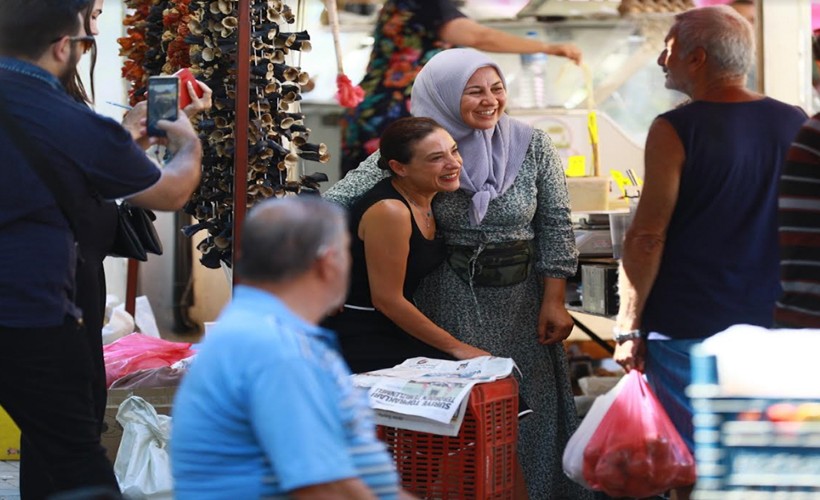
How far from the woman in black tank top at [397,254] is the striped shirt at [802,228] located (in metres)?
1.15

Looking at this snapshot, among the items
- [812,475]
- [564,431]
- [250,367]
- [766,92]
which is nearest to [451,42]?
[766,92]

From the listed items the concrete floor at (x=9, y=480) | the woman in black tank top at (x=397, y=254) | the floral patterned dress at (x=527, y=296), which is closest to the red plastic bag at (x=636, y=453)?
the woman in black tank top at (x=397, y=254)

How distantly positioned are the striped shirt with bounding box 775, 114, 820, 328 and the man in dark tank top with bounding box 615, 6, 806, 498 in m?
0.17

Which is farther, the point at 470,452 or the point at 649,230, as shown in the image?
the point at 470,452

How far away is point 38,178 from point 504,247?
1.74m

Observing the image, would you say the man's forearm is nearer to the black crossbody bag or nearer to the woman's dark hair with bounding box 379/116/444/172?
the woman's dark hair with bounding box 379/116/444/172

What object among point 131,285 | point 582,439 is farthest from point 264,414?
point 131,285

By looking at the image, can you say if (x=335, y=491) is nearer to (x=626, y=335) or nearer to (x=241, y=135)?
(x=626, y=335)

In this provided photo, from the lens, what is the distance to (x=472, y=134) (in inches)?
166

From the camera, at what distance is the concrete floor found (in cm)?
474

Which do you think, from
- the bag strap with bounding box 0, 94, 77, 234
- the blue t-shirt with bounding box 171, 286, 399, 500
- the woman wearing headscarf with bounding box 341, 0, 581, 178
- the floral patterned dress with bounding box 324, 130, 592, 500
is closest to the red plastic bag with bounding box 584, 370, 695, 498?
the floral patterned dress with bounding box 324, 130, 592, 500

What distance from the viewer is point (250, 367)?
6.53 feet

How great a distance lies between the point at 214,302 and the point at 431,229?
13.0 feet

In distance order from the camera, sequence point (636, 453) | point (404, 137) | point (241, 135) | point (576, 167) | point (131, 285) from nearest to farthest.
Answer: point (636, 453) → point (241, 135) → point (404, 137) → point (576, 167) → point (131, 285)
